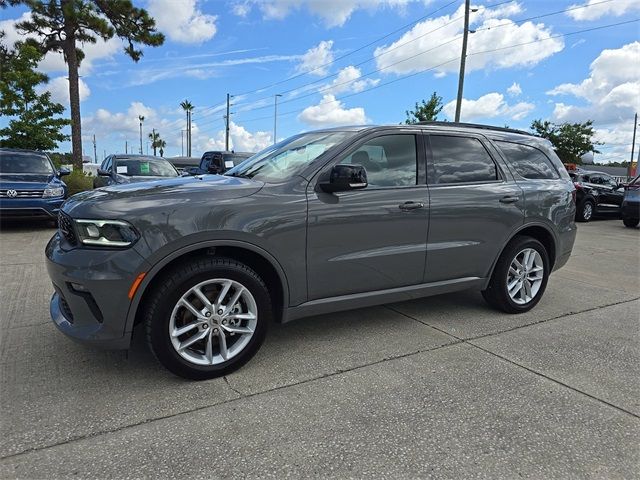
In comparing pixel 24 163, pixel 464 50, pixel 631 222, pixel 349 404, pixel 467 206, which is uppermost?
pixel 464 50

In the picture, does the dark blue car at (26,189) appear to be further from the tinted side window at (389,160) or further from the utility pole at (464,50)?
the utility pole at (464,50)

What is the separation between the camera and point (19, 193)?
8.88m

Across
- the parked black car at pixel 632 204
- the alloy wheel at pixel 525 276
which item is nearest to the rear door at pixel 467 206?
the alloy wheel at pixel 525 276

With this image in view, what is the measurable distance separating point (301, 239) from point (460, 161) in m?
1.77

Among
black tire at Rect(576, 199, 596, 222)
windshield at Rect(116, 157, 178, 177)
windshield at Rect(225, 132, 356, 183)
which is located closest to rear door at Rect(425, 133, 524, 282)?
windshield at Rect(225, 132, 356, 183)

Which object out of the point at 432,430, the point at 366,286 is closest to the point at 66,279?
the point at 366,286

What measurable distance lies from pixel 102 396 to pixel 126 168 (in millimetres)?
8708

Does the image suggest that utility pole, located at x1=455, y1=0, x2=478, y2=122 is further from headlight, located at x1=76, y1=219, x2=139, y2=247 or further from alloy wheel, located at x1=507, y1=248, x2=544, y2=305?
headlight, located at x1=76, y1=219, x2=139, y2=247

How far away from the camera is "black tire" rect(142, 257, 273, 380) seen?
2.87m

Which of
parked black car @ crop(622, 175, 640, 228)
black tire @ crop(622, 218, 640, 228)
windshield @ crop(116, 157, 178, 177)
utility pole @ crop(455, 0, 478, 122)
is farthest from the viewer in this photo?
utility pole @ crop(455, 0, 478, 122)

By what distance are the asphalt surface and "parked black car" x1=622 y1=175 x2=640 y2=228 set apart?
966cm

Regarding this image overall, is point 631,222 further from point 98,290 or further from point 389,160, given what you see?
point 98,290

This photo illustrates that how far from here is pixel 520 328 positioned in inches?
165

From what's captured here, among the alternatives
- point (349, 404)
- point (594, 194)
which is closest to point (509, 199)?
point (349, 404)
